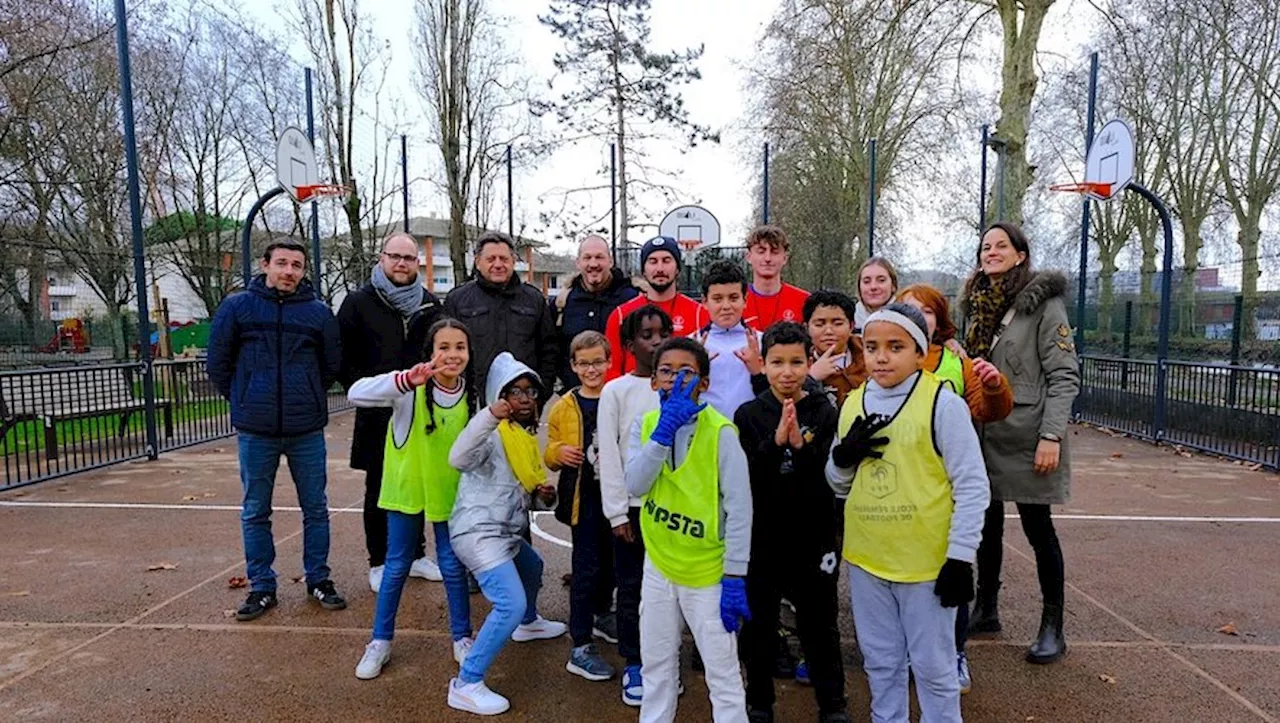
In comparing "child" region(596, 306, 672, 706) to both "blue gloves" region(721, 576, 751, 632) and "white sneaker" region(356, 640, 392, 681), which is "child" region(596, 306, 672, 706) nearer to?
"blue gloves" region(721, 576, 751, 632)

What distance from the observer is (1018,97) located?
13.1 meters

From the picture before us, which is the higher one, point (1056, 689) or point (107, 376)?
point (107, 376)

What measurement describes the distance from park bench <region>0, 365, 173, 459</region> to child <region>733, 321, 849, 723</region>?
787cm

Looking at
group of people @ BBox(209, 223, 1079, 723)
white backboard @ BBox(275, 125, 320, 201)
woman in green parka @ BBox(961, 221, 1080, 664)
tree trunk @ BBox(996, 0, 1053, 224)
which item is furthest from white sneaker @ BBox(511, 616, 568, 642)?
tree trunk @ BBox(996, 0, 1053, 224)

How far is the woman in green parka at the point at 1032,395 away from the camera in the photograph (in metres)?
3.18

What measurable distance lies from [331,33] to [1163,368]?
20313 millimetres

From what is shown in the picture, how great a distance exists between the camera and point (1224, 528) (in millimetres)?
5457

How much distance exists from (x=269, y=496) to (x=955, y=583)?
3.38 metres

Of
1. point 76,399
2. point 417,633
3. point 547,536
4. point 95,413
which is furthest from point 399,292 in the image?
point 76,399

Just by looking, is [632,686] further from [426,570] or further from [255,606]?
[255,606]

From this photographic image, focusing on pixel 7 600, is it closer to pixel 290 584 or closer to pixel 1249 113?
pixel 290 584

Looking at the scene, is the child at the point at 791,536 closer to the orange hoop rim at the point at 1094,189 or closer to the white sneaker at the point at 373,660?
the white sneaker at the point at 373,660

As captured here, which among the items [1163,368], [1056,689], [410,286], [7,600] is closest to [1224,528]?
[1056,689]

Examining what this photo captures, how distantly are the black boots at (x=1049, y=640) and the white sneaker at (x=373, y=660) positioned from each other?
288 cm
